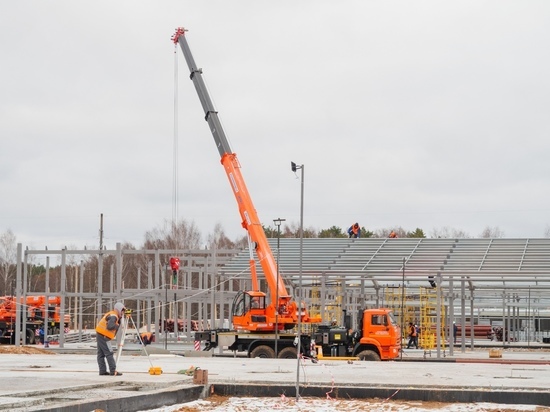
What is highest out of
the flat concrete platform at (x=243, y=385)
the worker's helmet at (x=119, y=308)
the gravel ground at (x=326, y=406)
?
the worker's helmet at (x=119, y=308)

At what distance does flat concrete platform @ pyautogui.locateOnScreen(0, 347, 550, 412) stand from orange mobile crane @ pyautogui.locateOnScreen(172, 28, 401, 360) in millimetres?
5561

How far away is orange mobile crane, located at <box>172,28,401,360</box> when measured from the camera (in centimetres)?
3067

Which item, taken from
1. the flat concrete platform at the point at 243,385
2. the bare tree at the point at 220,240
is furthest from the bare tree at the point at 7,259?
the flat concrete platform at the point at 243,385

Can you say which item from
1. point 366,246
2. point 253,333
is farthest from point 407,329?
point 253,333

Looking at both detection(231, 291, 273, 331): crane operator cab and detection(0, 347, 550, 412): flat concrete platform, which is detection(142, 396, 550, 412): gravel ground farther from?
detection(231, 291, 273, 331): crane operator cab

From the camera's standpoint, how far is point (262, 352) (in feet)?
105

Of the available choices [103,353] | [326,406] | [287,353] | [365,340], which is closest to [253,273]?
[287,353]

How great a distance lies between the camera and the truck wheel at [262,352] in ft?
104

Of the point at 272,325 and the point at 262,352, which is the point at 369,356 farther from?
the point at 262,352

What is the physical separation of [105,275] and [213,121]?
2511 inches

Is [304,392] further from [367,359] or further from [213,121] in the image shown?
[213,121]

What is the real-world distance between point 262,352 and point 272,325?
961 mm

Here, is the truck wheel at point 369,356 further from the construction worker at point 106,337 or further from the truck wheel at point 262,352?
the construction worker at point 106,337

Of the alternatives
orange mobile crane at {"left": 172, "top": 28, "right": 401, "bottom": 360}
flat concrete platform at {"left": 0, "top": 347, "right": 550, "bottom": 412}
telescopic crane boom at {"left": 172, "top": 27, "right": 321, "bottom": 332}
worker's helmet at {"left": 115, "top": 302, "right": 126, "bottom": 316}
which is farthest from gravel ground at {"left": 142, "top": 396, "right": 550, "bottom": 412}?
telescopic crane boom at {"left": 172, "top": 27, "right": 321, "bottom": 332}
